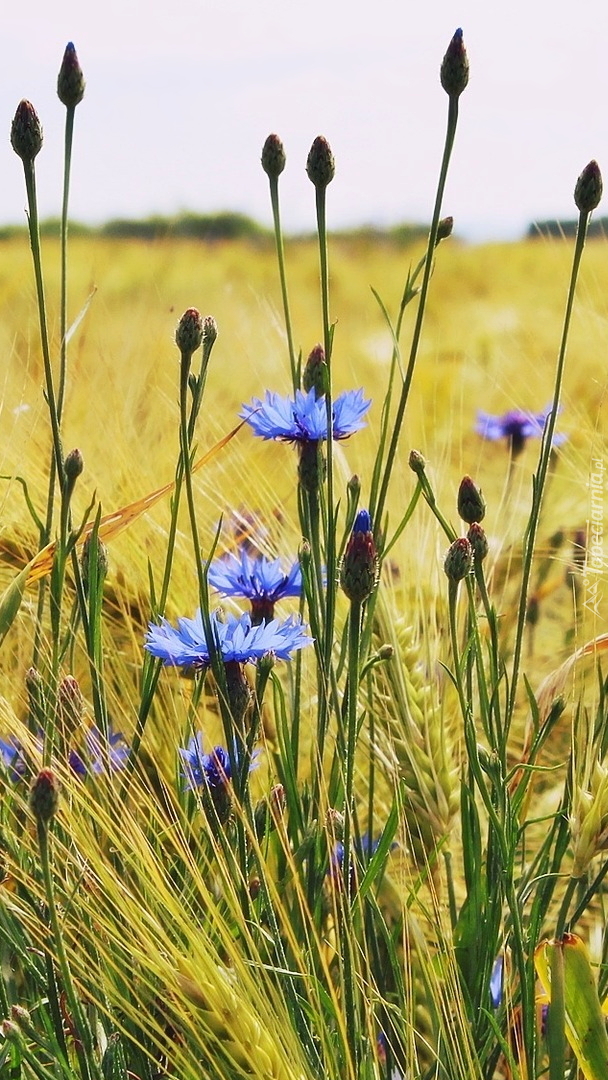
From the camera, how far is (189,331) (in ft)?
1.80

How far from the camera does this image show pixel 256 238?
11.5m

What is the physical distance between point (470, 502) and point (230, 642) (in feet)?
0.46

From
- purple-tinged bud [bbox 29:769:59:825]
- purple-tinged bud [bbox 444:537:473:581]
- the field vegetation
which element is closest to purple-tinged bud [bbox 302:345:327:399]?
the field vegetation

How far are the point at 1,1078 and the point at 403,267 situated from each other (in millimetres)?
7652

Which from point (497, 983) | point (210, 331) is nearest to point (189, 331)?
point (210, 331)

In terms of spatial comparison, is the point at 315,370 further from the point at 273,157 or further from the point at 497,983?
the point at 497,983

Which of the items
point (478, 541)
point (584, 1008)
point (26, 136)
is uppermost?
point (26, 136)

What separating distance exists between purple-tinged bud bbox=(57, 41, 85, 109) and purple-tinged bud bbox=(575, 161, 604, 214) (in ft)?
0.81

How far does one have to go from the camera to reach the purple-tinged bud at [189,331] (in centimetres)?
55

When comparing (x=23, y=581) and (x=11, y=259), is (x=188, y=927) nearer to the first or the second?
(x=23, y=581)

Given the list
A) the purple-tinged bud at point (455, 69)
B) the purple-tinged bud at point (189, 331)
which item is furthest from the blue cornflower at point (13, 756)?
the purple-tinged bud at point (455, 69)

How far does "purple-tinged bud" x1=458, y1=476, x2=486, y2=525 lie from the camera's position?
619 millimetres

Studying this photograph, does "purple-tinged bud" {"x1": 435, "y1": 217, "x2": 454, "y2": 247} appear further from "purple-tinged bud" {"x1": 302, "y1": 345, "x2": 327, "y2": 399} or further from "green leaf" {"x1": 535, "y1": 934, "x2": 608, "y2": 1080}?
"green leaf" {"x1": 535, "y1": 934, "x2": 608, "y2": 1080}

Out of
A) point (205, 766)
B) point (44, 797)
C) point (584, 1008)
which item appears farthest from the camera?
point (205, 766)
